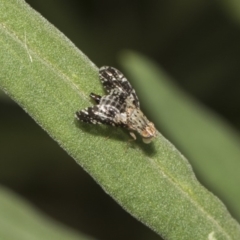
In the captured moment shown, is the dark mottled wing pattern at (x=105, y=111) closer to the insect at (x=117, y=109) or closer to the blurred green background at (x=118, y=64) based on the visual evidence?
the insect at (x=117, y=109)

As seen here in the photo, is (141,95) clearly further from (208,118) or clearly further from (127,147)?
(127,147)

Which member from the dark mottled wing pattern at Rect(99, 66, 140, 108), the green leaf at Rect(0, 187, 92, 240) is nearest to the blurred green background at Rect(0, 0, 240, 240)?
the green leaf at Rect(0, 187, 92, 240)

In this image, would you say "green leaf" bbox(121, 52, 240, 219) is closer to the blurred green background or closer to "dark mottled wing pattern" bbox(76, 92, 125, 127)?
the blurred green background

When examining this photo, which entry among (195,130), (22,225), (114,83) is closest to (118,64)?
(195,130)

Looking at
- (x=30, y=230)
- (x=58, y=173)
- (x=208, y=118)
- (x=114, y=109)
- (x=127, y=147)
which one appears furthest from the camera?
(x=58, y=173)

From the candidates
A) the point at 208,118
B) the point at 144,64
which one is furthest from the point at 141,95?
the point at 208,118

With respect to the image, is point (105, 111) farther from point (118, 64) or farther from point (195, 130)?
point (118, 64)

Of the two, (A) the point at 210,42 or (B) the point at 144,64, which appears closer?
(B) the point at 144,64
